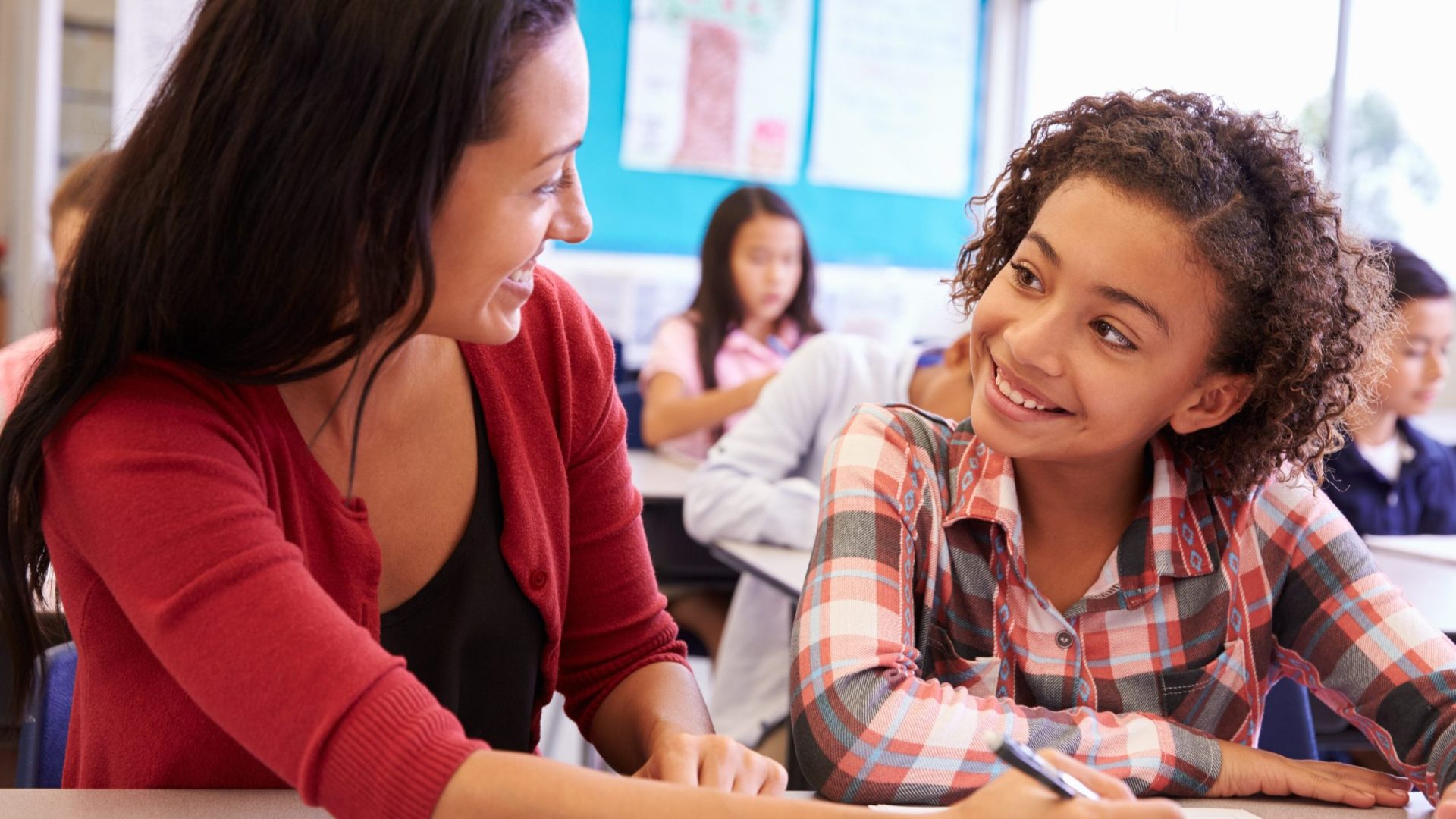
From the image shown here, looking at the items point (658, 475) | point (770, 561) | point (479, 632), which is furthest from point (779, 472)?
point (479, 632)

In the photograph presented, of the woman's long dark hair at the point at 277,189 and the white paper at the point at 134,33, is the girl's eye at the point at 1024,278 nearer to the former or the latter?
the woman's long dark hair at the point at 277,189

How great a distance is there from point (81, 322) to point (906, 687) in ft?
2.15

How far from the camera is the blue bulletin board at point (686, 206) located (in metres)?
4.66

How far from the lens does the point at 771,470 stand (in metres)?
2.24

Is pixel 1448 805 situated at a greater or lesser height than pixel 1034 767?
lesser

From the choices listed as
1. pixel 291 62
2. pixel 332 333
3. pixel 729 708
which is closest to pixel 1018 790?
pixel 332 333

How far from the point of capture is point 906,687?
100cm

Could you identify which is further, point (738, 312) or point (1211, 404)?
point (738, 312)

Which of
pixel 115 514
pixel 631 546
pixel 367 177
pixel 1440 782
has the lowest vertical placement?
pixel 1440 782

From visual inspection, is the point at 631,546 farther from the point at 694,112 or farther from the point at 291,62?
the point at 694,112

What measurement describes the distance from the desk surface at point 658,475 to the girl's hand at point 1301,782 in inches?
56.2

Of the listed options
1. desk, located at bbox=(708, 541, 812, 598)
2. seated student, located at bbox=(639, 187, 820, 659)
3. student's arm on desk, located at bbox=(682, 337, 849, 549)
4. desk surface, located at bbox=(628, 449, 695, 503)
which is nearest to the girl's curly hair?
desk, located at bbox=(708, 541, 812, 598)

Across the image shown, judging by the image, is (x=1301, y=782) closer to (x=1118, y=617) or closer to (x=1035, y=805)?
(x=1118, y=617)

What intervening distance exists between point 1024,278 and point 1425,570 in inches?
52.9
